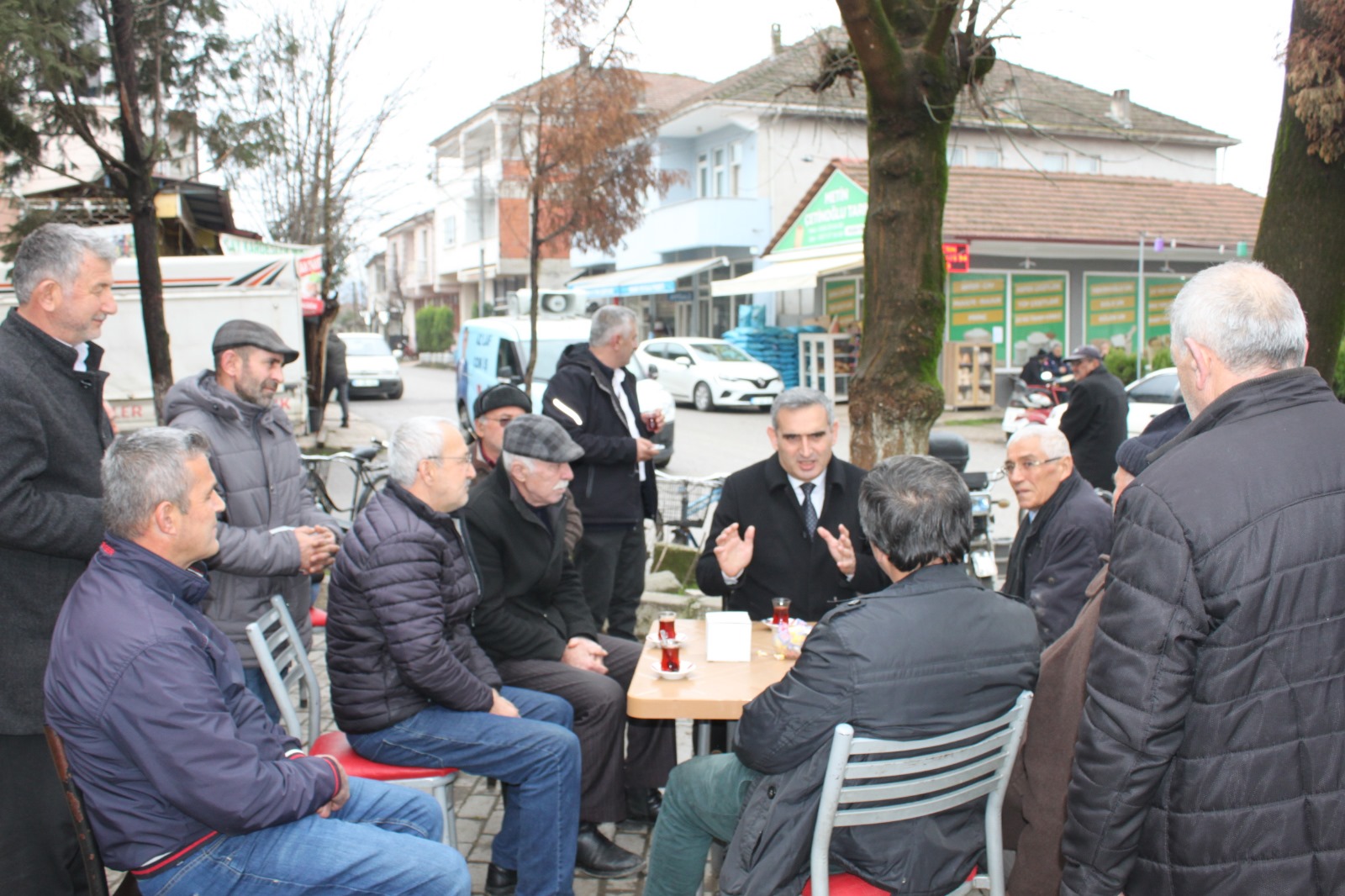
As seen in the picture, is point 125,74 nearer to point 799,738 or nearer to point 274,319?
point 274,319

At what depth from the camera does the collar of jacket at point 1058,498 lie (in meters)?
4.07

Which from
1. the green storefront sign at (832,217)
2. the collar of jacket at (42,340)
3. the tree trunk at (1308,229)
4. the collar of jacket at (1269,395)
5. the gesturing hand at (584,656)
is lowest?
the gesturing hand at (584,656)

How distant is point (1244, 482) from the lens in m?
2.01

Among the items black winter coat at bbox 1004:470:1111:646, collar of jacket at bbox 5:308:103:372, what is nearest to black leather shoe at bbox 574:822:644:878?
black winter coat at bbox 1004:470:1111:646

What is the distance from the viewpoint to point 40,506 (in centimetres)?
284

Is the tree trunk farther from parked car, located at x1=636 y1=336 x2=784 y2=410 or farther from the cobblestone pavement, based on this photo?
parked car, located at x1=636 y1=336 x2=784 y2=410

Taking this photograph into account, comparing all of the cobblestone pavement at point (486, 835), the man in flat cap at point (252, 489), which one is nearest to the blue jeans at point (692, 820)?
the cobblestone pavement at point (486, 835)

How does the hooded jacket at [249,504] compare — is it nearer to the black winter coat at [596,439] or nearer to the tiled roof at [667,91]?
the black winter coat at [596,439]

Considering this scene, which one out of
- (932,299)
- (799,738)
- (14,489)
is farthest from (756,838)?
(932,299)

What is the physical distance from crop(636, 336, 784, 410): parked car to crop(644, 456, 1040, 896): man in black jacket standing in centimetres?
1833

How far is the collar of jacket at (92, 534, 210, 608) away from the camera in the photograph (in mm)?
2482

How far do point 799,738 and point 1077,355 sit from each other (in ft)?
21.4

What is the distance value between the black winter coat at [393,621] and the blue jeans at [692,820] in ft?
2.47

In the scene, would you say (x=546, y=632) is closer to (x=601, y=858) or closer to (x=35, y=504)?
(x=601, y=858)
